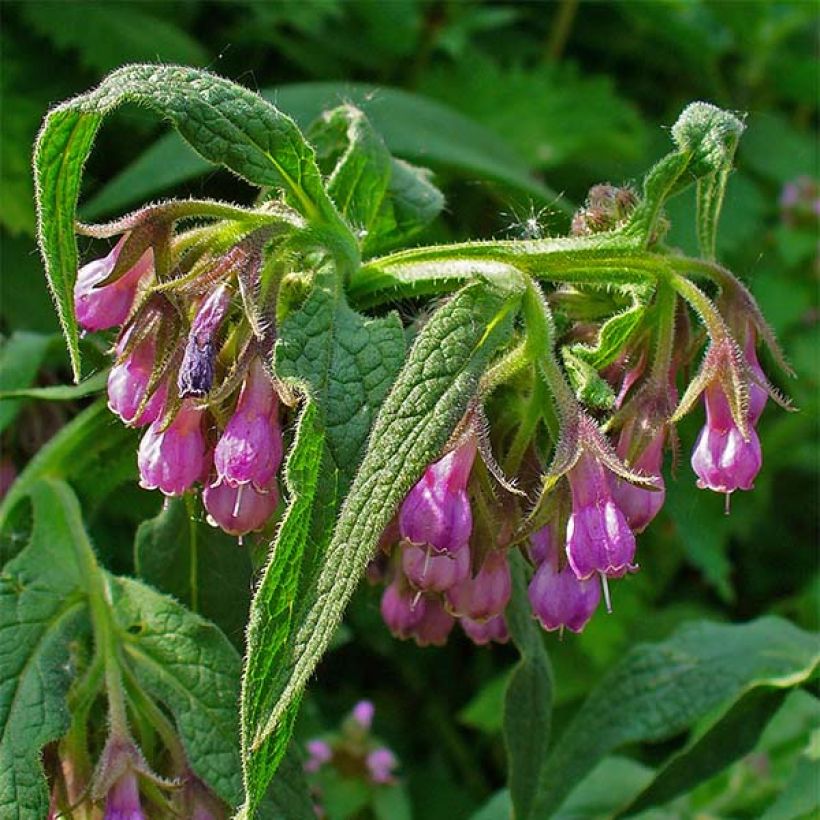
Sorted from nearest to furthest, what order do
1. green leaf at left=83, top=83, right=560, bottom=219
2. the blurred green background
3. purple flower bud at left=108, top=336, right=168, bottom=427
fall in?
purple flower bud at left=108, top=336, right=168, bottom=427 → green leaf at left=83, top=83, right=560, bottom=219 → the blurred green background

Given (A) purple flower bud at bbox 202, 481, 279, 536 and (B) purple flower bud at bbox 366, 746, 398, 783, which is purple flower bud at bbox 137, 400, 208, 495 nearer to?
(A) purple flower bud at bbox 202, 481, 279, 536

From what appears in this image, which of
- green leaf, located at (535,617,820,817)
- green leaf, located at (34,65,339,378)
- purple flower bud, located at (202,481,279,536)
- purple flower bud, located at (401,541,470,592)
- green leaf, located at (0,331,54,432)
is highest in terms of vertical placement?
green leaf, located at (34,65,339,378)

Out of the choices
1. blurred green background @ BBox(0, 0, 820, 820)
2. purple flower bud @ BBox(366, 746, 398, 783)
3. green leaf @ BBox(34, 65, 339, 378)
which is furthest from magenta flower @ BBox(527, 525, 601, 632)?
purple flower bud @ BBox(366, 746, 398, 783)

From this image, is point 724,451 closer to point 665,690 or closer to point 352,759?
point 665,690

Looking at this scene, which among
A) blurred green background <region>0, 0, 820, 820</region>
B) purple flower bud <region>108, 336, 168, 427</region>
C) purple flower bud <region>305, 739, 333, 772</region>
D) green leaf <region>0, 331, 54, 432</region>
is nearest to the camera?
purple flower bud <region>108, 336, 168, 427</region>


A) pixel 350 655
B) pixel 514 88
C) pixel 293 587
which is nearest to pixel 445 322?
pixel 293 587

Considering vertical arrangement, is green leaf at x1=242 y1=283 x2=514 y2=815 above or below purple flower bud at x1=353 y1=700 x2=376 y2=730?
above

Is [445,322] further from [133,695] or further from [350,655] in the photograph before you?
[350,655]
